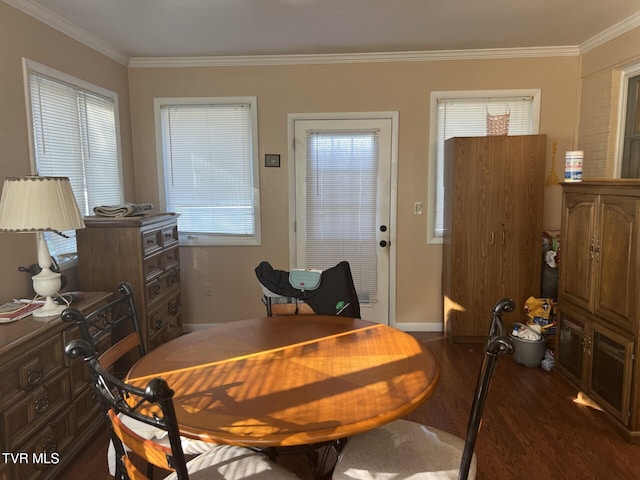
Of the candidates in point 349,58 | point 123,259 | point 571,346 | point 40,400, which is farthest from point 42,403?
point 349,58

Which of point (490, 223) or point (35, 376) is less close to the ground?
point (490, 223)

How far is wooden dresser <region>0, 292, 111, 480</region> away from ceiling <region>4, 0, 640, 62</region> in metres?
1.91

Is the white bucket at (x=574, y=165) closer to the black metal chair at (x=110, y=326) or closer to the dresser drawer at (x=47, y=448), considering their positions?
the black metal chair at (x=110, y=326)

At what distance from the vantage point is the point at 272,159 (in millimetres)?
4121

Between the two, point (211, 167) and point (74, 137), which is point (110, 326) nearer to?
point (74, 137)

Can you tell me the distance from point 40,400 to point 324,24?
112 inches

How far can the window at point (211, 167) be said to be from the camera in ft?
13.5

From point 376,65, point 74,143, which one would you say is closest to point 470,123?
point 376,65

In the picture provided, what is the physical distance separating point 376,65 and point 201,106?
1.61m

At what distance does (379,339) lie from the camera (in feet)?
6.76

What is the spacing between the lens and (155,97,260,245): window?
4102 mm

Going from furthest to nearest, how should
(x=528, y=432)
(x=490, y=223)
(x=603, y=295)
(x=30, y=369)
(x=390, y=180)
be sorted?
(x=390, y=180) < (x=490, y=223) < (x=603, y=295) < (x=528, y=432) < (x=30, y=369)

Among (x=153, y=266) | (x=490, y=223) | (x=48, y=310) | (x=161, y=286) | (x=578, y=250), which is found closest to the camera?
(x=48, y=310)

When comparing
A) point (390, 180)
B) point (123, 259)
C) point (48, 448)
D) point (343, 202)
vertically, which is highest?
point (390, 180)
